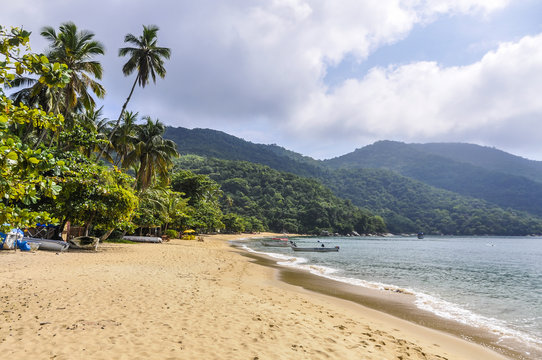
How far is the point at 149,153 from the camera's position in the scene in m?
33.8

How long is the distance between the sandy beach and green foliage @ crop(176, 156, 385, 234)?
100m

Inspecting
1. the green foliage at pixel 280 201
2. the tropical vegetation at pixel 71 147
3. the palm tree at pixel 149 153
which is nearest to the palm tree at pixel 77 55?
the tropical vegetation at pixel 71 147

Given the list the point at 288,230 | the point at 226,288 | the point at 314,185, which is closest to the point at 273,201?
the point at 288,230

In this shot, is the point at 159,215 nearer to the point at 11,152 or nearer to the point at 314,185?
the point at 11,152

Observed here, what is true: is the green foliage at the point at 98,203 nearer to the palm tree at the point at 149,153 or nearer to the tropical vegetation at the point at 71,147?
the tropical vegetation at the point at 71,147

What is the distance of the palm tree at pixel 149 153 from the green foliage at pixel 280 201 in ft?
257

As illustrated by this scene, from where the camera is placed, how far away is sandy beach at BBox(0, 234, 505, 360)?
556 centimetres

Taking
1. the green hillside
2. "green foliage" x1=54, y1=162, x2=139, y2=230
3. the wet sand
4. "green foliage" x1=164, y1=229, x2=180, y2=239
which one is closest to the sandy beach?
the wet sand

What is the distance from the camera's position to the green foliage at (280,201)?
128 m

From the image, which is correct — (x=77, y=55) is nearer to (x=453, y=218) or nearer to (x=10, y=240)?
(x=10, y=240)

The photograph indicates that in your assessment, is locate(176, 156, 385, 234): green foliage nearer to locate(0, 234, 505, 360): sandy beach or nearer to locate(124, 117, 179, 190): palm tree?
locate(124, 117, 179, 190): palm tree

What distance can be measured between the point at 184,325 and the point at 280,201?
13324 centimetres

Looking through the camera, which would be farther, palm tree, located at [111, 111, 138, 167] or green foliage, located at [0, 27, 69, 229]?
palm tree, located at [111, 111, 138, 167]

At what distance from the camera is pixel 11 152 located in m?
2.82
